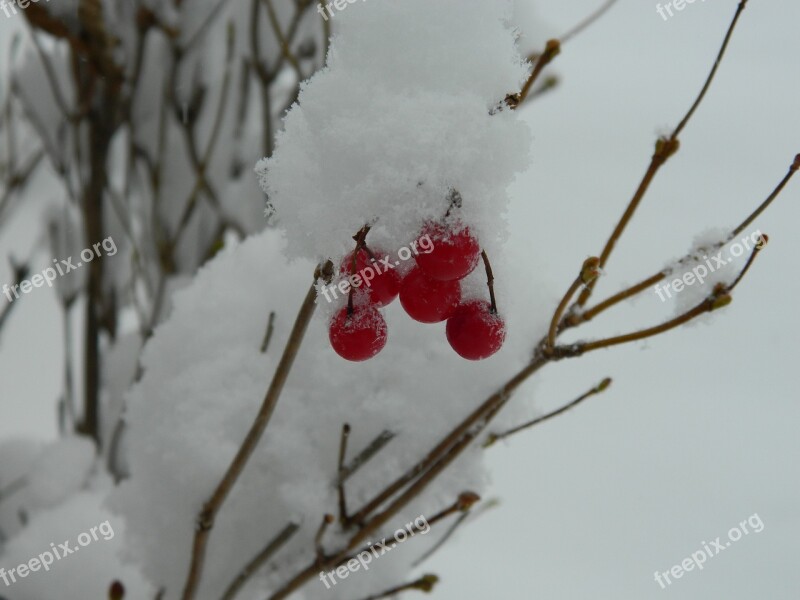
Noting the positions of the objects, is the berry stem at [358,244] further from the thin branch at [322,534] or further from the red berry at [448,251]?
the thin branch at [322,534]

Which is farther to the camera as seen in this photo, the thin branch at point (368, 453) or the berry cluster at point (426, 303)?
the thin branch at point (368, 453)

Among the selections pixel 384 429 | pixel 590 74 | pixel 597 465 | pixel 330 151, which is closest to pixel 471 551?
pixel 597 465

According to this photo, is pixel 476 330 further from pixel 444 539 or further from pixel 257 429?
pixel 444 539

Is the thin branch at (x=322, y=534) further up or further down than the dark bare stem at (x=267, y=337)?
further down

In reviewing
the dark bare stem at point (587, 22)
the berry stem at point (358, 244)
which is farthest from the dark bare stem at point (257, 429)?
the dark bare stem at point (587, 22)

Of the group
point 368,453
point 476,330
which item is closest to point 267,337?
point 368,453

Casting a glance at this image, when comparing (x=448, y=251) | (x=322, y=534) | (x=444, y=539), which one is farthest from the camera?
(x=444, y=539)

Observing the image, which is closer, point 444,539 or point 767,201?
point 767,201
